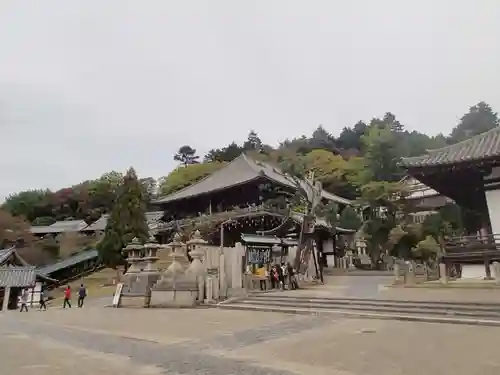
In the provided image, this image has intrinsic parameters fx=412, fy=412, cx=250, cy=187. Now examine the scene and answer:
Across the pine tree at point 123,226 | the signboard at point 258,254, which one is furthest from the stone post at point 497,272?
the pine tree at point 123,226

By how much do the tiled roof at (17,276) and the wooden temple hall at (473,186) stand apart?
82.9 feet

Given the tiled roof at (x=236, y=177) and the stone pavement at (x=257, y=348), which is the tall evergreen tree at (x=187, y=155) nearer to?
the tiled roof at (x=236, y=177)

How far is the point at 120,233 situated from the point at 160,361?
1156 inches

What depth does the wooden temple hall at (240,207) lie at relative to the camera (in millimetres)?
31828

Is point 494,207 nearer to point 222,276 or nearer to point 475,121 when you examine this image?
point 222,276

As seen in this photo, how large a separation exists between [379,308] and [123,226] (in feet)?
87.6

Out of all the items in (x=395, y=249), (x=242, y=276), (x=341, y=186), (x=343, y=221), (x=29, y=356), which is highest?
(x=341, y=186)

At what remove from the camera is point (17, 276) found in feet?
92.3

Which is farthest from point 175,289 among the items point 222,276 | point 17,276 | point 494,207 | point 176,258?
point 17,276

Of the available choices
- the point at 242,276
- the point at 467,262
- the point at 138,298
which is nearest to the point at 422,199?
the point at 467,262

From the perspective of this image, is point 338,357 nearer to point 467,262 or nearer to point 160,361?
point 160,361

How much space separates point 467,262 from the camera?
16328 mm

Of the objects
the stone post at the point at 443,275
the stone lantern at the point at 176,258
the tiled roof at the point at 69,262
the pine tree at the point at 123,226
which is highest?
the pine tree at the point at 123,226

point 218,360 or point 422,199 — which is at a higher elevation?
point 422,199
